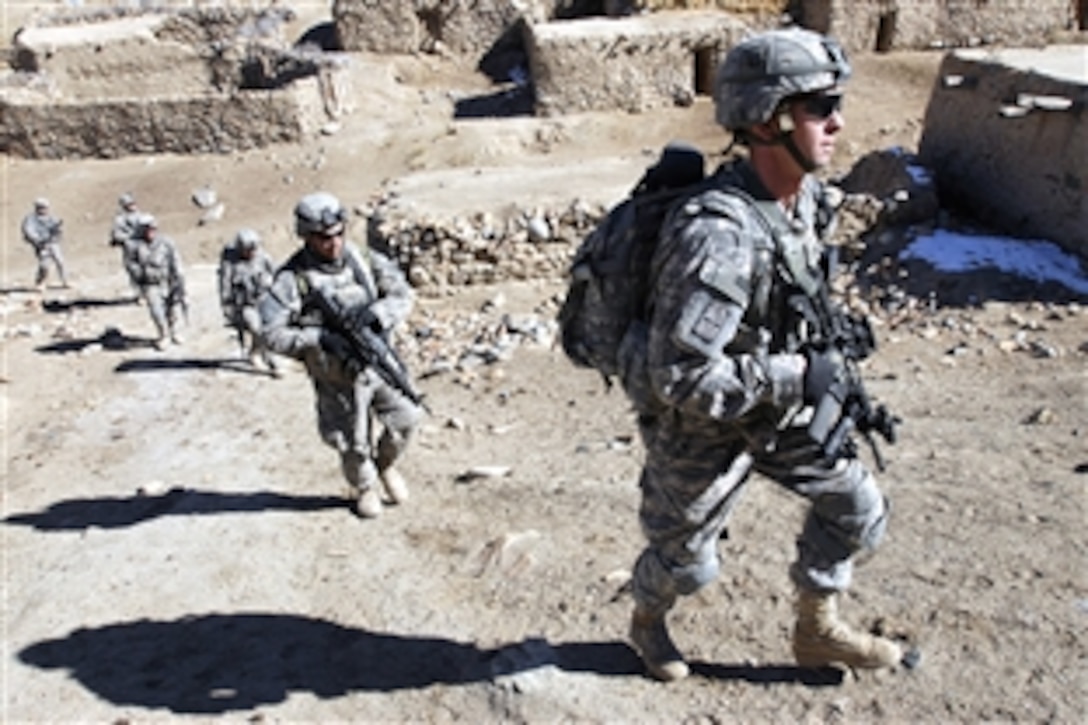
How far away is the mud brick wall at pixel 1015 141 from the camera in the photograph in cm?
813

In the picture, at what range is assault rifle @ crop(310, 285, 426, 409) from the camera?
Answer: 16.0 ft

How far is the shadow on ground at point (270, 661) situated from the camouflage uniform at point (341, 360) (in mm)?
1182

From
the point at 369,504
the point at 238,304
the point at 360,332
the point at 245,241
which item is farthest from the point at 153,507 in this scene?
the point at 245,241

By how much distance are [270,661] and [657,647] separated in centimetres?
176

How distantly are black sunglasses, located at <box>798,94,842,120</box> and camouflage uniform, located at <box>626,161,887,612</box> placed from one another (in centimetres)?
24

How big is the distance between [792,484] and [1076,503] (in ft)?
7.01

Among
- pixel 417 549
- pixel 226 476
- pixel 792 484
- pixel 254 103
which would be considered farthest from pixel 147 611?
pixel 254 103

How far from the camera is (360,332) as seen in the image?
4.86 metres

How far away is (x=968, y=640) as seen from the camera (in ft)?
11.2

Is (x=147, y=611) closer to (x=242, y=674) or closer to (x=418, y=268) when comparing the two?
(x=242, y=674)

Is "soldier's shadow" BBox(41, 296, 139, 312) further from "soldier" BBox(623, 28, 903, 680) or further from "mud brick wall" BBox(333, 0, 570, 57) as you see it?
"soldier" BBox(623, 28, 903, 680)

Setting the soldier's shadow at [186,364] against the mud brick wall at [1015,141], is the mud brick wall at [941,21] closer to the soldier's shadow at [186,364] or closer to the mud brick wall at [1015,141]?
the mud brick wall at [1015,141]

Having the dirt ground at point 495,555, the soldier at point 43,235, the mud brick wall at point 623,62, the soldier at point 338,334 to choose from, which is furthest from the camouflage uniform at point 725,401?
the mud brick wall at point 623,62

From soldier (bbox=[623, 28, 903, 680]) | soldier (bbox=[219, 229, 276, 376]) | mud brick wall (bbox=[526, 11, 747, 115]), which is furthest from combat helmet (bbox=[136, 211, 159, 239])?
soldier (bbox=[623, 28, 903, 680])
